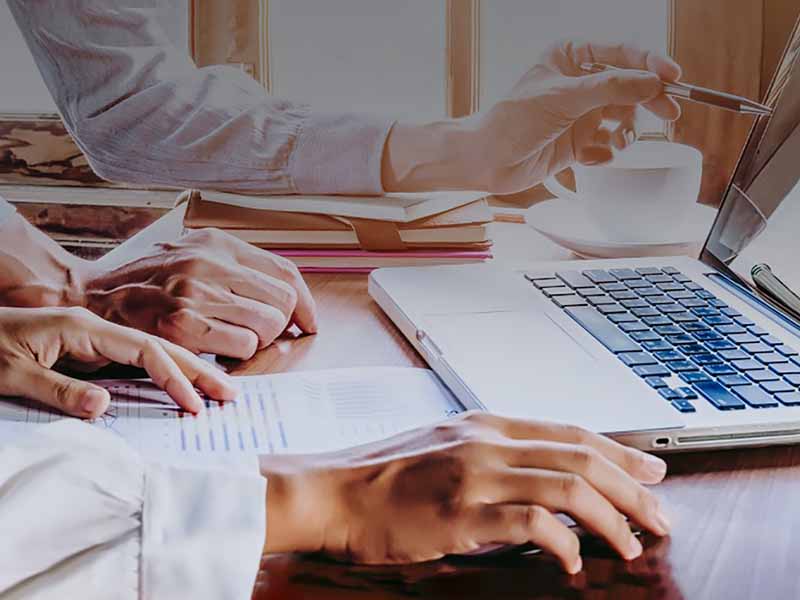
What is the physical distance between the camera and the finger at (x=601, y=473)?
584 millimetres

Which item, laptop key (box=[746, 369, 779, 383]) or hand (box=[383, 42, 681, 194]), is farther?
hand (box=[383, 42, 681, 194])

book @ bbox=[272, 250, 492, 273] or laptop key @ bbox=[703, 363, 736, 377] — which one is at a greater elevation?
laptop key @ bbox=[703, 363, 736, 377]

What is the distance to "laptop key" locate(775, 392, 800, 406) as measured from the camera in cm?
71

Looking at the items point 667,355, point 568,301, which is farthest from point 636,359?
point 568,301

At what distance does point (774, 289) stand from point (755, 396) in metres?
0.25

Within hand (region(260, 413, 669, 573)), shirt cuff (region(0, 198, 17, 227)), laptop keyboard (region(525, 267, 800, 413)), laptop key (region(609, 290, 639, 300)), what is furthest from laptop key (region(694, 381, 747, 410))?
shirt cuff (region(0, 198, 17, 227))

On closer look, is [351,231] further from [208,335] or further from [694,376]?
[694,376]

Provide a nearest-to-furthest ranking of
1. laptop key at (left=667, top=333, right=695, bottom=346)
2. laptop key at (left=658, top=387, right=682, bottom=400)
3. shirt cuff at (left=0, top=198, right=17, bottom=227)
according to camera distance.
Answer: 1. laptop key at (left=658, top=387, right=682, bottom=400)
2. laptop key at (left=667, top=333, right=695, bottom=346)
3. shirt cuff at (left=0, top=198, right=17, bottom=227)

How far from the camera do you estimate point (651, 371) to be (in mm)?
778

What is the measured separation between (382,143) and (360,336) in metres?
0.33

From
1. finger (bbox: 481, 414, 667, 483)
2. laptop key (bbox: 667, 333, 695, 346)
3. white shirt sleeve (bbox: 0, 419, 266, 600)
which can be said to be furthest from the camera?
laptop key (bbox: 667, 333, 695, 346)

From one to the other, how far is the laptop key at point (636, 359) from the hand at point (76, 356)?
0.98ft

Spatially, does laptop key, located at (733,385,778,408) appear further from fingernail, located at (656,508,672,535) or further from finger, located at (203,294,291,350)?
finger, located at (203,294,291,350)

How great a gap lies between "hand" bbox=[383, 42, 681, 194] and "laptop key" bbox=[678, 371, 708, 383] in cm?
46
